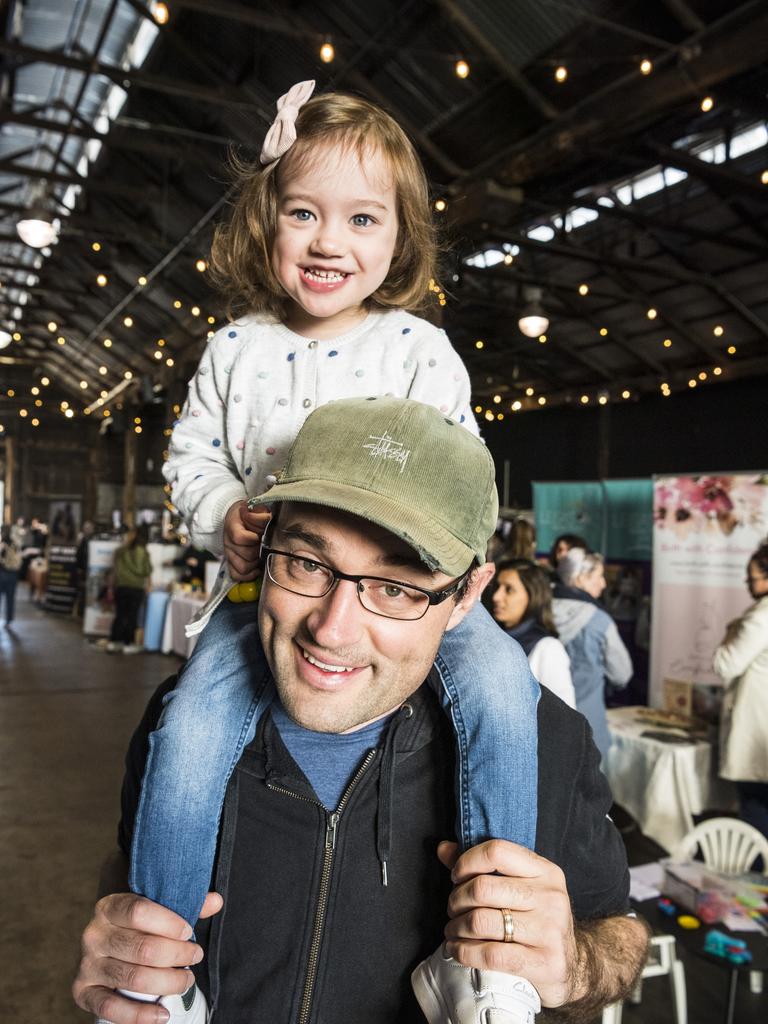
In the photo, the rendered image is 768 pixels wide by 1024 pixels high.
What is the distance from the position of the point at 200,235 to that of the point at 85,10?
11.7 ft

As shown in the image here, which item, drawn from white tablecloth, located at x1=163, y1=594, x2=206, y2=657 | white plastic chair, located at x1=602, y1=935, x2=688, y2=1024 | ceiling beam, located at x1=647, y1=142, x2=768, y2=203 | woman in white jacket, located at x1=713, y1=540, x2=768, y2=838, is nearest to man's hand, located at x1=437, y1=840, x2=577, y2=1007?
white plastic chair, located at x1=602, y1=935, x2=688, y2=1024

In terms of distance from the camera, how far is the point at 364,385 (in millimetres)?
1374

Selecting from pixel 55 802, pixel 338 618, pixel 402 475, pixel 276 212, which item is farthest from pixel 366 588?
pixel 55 802

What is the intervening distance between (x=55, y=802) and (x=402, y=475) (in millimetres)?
5068

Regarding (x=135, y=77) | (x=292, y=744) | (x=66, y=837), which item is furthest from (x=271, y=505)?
(x=135, y=77)

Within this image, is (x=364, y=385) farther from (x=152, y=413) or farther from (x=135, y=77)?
(x=152, y=413)

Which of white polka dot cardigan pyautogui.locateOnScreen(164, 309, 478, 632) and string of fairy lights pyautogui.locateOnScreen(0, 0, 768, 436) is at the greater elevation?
string of fairy lights pyautogui.locateOnScreen(0, 0, 768, 436)

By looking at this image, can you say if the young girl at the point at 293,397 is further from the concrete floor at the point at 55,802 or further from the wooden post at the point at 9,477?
the wooden post at the point at 9,477

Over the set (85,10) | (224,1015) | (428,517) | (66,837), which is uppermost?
(85,10)

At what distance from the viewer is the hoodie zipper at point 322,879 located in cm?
116

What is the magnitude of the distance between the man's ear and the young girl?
2.3 inches

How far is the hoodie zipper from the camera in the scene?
116 centimetres

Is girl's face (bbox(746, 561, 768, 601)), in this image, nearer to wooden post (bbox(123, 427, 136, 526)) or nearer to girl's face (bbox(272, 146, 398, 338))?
girl's face (bbox(272, 146, 398, 338))

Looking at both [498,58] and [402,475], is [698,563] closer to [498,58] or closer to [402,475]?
[498,58]
